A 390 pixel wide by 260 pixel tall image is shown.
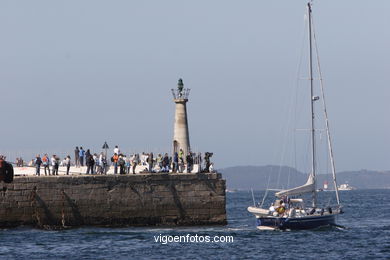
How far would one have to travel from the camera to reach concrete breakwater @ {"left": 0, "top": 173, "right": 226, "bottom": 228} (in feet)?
138

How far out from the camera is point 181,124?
4894 centimetres

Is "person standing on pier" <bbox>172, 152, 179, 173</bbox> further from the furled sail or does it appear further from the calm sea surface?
the furled sail

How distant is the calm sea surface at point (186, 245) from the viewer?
3556cm

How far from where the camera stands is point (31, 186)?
1651 inches

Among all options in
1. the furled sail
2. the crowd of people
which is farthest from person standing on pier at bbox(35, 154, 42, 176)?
the furled sail

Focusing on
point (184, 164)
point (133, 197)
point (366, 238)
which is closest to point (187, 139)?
point (184, 164)

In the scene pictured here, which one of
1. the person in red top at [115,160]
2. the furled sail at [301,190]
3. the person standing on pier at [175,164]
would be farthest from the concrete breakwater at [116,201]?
the furled sail at [301,190]

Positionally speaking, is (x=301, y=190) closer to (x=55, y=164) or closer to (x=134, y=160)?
(x=134, y=160)

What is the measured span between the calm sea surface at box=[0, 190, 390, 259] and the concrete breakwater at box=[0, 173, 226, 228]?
0.58 m

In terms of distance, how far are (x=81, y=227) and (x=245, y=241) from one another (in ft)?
23.8

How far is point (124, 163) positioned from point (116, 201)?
2.28 m

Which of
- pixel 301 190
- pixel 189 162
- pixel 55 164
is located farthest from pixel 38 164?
pixel 301 190

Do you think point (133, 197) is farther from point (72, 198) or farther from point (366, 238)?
point (366, 238)

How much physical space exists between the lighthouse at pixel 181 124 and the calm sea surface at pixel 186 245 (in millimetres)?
Answer: 5490
